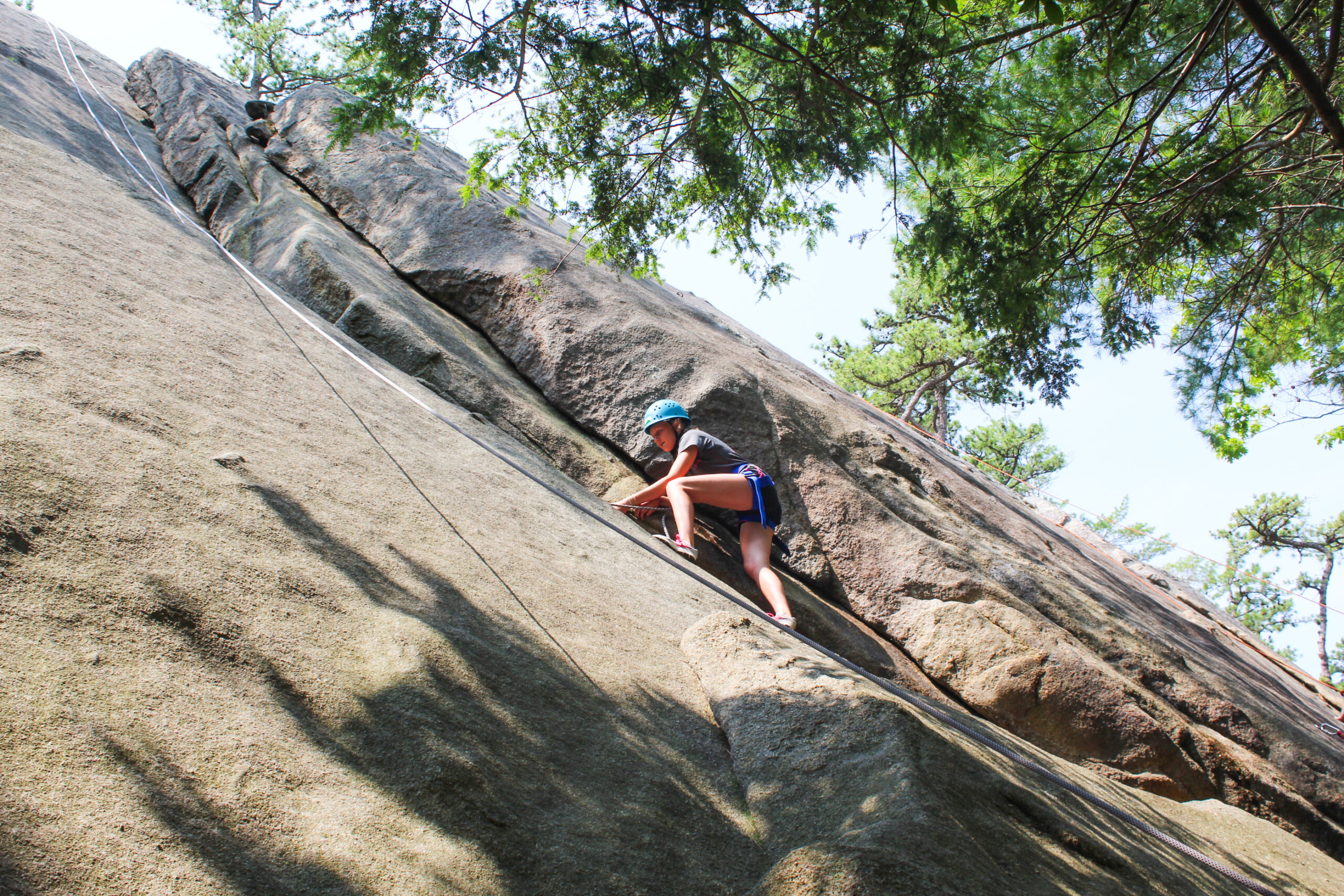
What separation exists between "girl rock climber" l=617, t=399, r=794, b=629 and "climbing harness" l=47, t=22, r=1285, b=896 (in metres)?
0.40

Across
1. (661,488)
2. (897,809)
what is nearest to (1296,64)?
(661,488)

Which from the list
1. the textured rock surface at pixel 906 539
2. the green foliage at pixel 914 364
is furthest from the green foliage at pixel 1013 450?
the textured rock surface at pixel 906 539

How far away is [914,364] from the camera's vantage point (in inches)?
830

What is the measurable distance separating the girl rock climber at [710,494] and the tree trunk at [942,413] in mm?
17014

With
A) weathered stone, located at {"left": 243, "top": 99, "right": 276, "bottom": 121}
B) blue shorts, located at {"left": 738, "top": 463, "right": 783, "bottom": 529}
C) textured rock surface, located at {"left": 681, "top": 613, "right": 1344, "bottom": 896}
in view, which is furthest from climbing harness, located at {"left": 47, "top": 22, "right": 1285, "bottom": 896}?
weathered stone, located at {"left": 243, "top": 99, "right": 276, "bottom": 121}

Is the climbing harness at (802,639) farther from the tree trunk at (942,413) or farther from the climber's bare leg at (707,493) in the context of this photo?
the tree trunk at (942,413)

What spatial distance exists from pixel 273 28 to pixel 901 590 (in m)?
31.5

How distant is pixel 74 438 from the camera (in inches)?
97.0

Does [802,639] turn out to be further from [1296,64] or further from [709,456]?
[1296,64]

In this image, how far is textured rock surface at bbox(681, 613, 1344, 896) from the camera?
191cm

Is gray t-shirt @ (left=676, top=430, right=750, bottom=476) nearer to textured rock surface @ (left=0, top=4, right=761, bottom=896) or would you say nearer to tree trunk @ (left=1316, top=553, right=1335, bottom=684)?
textured rock surface @ (left=0, top=4, right=761, bottom=896)

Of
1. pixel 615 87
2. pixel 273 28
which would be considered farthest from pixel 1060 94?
pixel 273 28

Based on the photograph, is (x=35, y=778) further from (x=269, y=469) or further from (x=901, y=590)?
(x=901, y=590)

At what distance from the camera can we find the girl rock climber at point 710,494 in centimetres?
491
